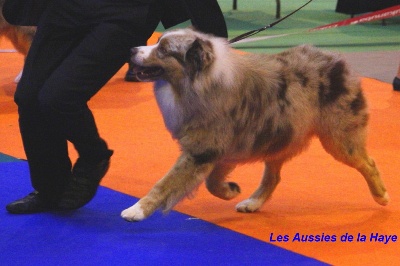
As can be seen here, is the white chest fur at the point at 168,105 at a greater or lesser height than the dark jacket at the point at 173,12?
lesser

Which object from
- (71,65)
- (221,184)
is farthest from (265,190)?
(71,65)

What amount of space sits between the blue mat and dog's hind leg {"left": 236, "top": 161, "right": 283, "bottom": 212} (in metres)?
0.31

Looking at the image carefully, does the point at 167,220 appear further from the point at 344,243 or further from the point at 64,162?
the point at 344,243

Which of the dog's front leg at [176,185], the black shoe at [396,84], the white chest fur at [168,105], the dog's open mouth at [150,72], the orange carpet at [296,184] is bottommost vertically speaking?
the black shoe at [396,84]

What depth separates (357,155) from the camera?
4.11 metres

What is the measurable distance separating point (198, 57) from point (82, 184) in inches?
43.8

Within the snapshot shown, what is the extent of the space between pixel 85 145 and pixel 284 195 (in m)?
1.33

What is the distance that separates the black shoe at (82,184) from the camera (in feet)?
13.5

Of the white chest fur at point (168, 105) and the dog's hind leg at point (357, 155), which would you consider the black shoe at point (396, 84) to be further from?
the white chest fur at point (168, 105)

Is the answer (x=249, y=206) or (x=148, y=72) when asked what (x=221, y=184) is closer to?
(x=249, y=206)

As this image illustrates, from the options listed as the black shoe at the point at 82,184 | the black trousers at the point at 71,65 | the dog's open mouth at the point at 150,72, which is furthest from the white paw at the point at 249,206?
the dog's open mouth at the point at 150,72

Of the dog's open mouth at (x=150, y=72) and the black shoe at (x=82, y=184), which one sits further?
the black shoe at (x=82, y=184)

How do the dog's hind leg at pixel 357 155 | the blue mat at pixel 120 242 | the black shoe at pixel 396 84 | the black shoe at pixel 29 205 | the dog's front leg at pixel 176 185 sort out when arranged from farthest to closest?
the black shoe at pixel 396 84 < the black shoe at pixel 29 205 < the dog's hind leg at pixel 357 155 < the dog's front leg at pixel 176 185 < the blue mat at pixel 120 242

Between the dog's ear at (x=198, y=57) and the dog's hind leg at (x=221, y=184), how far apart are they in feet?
2.17
